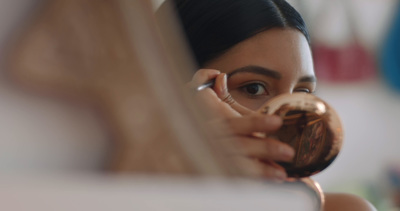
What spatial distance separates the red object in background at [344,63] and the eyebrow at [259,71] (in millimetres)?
772

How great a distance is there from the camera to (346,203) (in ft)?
1.62

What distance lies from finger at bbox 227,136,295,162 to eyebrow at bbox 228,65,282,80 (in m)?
0.19

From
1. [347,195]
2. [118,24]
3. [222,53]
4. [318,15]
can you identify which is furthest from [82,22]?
[318,15]

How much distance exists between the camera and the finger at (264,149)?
0.20 metres

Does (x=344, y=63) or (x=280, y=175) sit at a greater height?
(x=344, y=63)

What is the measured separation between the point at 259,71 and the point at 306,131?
0.60ft

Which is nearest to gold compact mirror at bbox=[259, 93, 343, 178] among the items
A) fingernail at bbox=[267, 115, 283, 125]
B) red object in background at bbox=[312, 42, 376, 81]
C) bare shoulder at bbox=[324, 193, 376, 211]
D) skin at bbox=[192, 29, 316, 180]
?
fingernail at bbox=[267, 115, 283, 125]

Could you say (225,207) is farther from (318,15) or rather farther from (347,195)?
(318,15)

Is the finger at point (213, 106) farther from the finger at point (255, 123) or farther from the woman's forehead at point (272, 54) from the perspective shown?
the woman's forehead at point (272, 54)

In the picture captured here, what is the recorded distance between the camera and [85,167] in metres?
0.15

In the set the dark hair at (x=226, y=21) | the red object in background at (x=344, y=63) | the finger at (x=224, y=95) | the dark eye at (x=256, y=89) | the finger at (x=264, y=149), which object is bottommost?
the finger at (x=264, y=149)

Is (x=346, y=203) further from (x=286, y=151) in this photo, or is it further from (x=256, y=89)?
(x=286, y=151)

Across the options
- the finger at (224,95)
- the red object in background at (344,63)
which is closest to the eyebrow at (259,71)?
the finger at (224,95)

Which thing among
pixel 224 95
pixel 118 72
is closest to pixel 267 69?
pixel 224 95
